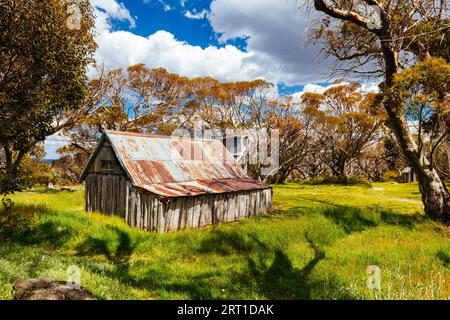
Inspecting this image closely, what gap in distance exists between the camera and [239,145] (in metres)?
36.4

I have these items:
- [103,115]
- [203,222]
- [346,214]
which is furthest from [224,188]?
[103,115]

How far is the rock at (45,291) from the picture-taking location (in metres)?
4.56

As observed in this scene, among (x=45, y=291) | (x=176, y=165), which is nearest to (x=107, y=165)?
(x=176, y=165)

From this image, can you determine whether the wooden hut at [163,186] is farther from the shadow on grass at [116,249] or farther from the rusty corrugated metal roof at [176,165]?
the shadow on grass at [116,249]

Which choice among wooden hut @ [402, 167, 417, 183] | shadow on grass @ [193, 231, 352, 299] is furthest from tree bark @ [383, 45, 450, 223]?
wooden hut @ [402, 167, 417, 183]

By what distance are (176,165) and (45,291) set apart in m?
12.7

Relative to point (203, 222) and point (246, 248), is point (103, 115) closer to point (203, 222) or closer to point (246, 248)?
point (203, 222)

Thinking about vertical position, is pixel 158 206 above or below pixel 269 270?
above

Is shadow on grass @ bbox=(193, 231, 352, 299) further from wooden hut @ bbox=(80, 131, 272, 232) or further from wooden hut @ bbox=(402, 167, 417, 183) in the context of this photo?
wooden hut @ bbox=(402, 167, 417, 183)

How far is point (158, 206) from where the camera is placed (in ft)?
43.6

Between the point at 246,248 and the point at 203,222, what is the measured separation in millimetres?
6234

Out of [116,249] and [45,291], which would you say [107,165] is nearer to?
[116,249]

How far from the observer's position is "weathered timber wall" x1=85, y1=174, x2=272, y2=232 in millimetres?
13469

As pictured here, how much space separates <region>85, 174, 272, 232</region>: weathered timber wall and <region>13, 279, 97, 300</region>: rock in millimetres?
8229
